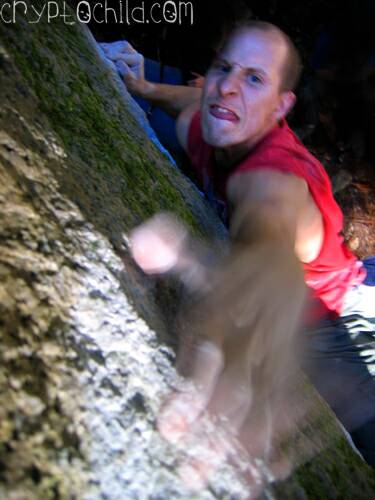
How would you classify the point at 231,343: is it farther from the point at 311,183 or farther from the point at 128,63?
the point at 128,63

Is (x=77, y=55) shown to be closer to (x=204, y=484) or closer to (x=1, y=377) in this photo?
(x=1, y=377)

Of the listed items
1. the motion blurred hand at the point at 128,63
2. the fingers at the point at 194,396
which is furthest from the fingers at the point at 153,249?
the motion blurred hand at the point at 128,63

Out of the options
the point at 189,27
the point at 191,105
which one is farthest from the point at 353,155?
the point at 191,105

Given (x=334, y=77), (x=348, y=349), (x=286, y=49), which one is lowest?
(x=348, y=349)

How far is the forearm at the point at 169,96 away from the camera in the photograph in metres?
2.37

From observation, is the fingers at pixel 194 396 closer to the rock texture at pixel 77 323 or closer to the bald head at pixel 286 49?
the rock texture at pixel 77 323

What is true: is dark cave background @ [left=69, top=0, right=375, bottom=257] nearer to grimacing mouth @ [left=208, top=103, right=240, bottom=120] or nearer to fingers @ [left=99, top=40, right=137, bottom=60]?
fingers @ [left=99, top=40, right=137, bottom=60]

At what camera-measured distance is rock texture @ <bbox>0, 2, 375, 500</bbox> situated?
0.60 metres

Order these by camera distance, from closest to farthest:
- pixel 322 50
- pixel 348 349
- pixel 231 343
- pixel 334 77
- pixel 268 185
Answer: pixel 231 343 → pixel 268 185 → pixel 348 349 → pixel 322 50 → pixel 334 77

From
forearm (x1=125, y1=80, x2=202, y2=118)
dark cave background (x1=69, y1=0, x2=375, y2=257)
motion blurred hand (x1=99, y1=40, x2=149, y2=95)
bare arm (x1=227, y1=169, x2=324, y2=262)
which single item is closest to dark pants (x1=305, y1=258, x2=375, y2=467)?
bare arm (x1=227, y1=169, x2=324, y2=262)

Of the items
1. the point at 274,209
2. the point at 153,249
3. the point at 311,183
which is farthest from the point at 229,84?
the point at 153,249

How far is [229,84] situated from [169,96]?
0.82m

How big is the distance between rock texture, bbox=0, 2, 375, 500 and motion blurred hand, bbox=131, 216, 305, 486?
4 centimetres

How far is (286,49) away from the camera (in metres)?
1.80
